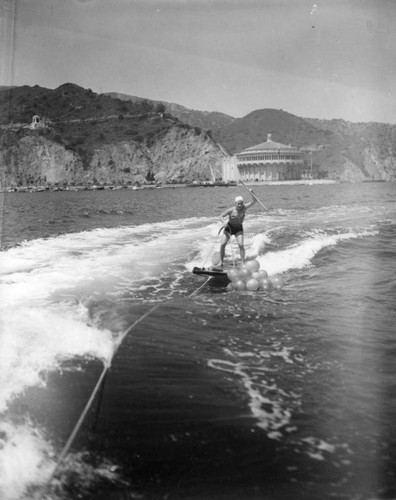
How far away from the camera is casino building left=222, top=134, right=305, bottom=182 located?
41.6 m

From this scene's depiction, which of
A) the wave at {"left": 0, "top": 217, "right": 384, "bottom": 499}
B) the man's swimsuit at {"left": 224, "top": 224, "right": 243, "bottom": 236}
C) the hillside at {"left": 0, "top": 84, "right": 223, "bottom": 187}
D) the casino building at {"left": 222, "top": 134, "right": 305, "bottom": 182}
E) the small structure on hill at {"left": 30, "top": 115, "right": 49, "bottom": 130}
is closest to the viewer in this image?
the wave at {"left": 0, "top": 217, "right": 384, "bottom": 499}

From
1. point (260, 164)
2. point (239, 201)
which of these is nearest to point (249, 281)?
point (239, 201)

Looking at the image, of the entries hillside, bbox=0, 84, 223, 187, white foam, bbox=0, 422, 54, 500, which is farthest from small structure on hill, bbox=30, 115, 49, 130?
white foam, bbox=0, 422, 54, 500

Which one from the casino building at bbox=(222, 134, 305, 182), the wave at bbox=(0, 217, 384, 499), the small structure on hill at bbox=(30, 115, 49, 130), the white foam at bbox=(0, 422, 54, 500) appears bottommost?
the white foam at bbox=(0, 422, 54, 500)

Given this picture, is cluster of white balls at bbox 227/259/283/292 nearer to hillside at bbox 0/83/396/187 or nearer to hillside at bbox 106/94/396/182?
hillside at bbox 106/94/396/182

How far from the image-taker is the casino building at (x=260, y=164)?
137 feet

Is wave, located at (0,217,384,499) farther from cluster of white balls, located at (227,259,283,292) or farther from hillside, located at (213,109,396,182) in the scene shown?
hillside, located at (213,109,396,182)

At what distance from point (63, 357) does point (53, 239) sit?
11.0 m

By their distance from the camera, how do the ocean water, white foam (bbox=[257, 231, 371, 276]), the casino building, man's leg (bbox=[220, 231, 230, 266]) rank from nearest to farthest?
the ocean water → man's leg (bbox=[220, 231, 230, 266]) → white foam (bbox=[257, 231, 371, 276]) → the casino building

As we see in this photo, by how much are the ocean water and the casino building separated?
25.2 metres

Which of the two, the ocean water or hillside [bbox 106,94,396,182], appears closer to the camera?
→ the ocean water

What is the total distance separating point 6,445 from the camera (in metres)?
4.04

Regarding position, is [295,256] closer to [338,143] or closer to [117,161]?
[117,161]

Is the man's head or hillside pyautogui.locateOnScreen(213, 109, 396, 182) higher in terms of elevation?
hillside pyautogui.locateOnScreen(213, 109, 396, 182)
